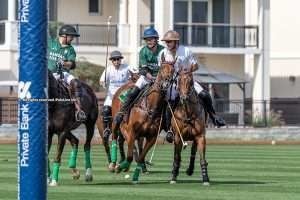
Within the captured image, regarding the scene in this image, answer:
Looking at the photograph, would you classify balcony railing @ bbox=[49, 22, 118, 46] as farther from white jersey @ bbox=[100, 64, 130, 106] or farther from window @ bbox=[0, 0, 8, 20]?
white jersey @ bbox=[100, 64, 130, 106]

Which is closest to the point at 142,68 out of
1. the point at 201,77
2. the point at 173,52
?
the point at 173,52

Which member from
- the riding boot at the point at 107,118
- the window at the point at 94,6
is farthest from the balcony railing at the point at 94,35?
the riding boot at the point at 107,118

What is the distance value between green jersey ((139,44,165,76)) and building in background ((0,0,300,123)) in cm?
3057

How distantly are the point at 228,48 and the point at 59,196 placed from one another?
38611mm

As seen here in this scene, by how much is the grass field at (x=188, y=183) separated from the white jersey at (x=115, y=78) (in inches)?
66.4

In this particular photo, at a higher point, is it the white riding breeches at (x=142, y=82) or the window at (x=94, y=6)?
the window at (x=94, y=6)

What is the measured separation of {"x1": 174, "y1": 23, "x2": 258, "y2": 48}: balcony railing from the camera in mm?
54781

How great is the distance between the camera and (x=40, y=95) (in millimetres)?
7242

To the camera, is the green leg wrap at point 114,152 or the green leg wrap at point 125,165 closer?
the green leg wrap at point 125,165

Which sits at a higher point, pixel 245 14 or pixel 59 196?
pixel 245 14

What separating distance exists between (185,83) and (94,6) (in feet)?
122

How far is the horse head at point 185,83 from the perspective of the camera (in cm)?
1848

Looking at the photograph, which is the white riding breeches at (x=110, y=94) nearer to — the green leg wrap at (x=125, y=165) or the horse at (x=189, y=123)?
the green leg wrap at (x=125, y=165)

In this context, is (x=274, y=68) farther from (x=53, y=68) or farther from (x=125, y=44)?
(x=53, y=68)
